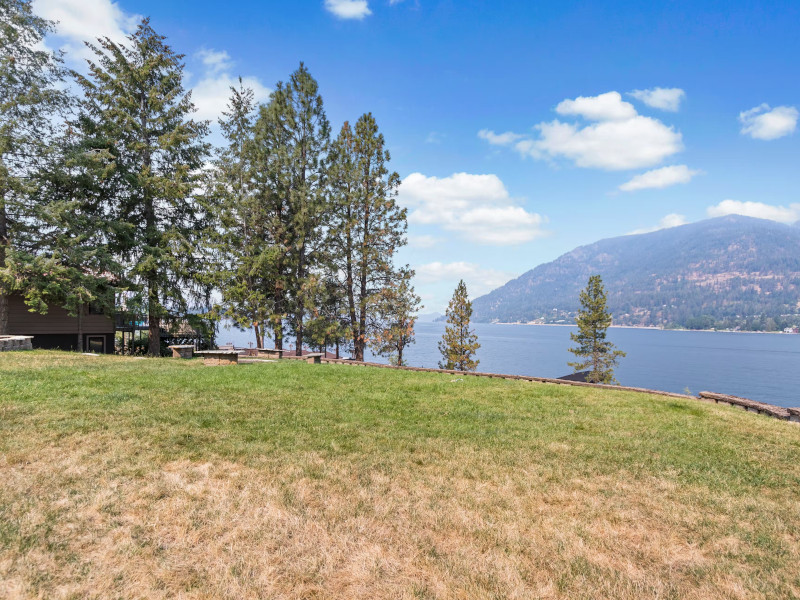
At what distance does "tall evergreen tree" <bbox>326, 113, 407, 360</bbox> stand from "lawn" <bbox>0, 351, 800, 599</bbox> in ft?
56.1

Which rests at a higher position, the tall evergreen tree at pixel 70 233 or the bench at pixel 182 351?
the tall evergreen tree at pixel 70 233

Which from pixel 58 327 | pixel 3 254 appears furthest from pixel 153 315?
pixel 58 327

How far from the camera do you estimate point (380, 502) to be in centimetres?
450

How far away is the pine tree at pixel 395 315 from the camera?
25500mm

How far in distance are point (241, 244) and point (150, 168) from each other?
19.4 feet

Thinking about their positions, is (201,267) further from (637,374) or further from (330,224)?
(637,374)

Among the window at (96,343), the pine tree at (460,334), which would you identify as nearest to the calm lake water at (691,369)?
the pine tree at (460,334)

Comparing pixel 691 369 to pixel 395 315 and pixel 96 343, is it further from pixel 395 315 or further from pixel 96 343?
pixel 96 343

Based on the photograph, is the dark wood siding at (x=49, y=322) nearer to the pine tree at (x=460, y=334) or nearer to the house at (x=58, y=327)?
the house at (x=58, y=327)

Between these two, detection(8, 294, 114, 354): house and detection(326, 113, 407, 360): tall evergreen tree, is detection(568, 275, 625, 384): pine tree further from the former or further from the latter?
detection(8, 294, 114, 354): house

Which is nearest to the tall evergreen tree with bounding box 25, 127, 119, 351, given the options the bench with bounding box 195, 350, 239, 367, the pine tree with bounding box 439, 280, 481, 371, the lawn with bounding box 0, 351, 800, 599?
the bench with bounding box 195, 350, 239, 367

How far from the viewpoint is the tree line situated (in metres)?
17.6

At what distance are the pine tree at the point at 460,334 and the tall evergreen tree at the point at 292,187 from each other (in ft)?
42.3

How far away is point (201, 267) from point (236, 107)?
38.8 feet
